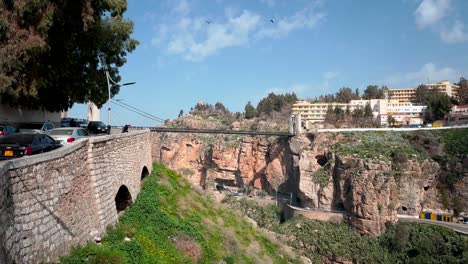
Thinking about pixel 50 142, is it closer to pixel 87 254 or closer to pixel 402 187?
pixel 87 254

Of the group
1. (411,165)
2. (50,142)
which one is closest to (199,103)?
(411,165)

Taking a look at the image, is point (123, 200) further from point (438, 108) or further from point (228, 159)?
point (438, 108)

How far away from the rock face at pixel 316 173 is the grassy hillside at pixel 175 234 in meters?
32.5

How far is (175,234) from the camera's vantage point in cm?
1292

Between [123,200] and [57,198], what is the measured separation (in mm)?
6222

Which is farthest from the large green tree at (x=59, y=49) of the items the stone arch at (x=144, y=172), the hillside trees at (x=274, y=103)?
the hillside trees at (x=274, y=103)

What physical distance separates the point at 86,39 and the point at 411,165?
4599 cm

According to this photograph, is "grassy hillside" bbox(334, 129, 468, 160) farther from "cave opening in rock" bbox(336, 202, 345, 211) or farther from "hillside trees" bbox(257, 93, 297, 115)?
"hillside trees" bbox(257, 93, 297, 115)

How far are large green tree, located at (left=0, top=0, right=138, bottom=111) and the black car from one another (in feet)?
11.6

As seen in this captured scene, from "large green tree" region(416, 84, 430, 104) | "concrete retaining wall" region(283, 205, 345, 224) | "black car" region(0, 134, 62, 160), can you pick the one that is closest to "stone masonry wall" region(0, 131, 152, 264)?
"black car" region(0, 134, 62, 160)

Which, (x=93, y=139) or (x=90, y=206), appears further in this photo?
(x=93, y=139)

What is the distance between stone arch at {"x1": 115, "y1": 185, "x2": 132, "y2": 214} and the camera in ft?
43.8

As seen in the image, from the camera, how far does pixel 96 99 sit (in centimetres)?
2080

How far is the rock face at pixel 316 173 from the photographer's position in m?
49.9
